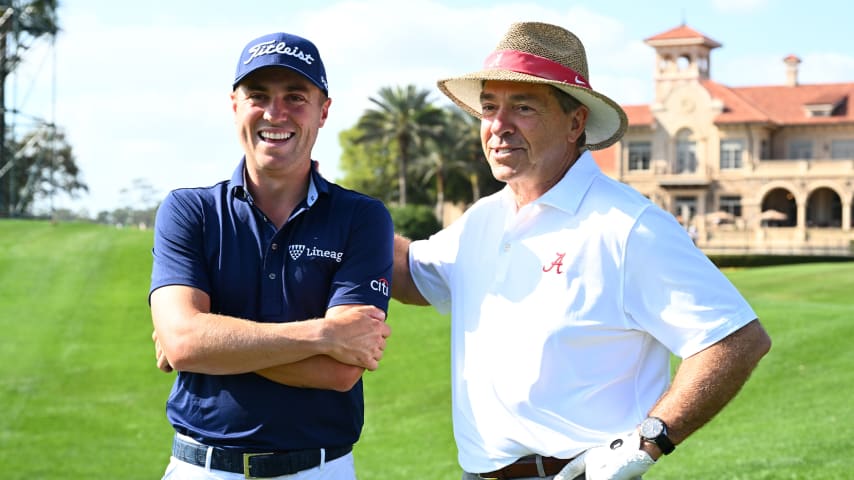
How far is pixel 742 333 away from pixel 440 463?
10.8m

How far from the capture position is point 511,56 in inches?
176

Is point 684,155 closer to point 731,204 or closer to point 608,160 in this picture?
point 731,204

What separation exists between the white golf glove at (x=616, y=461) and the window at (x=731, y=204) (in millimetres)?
71138

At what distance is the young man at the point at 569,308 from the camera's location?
13.1ft

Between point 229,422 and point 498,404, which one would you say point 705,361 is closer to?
point 498,404

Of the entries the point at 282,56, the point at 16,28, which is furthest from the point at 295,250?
the point at 16,28

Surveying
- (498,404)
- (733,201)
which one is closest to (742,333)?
(498,404)

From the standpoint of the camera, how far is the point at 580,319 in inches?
162

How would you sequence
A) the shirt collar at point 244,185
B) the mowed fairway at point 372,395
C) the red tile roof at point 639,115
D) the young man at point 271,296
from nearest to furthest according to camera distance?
the young man at point 271,296 < the shirt collar at point 244,185 < the mowed fairway at point 372,395 < the red tile roof at point 639,115

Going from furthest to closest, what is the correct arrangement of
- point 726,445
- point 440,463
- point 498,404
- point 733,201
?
point 733,201
point 440,463
point 726,445
point 498,404

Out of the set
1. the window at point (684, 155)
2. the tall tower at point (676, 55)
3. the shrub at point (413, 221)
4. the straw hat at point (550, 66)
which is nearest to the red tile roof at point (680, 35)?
the tall tower at point (676, 55)

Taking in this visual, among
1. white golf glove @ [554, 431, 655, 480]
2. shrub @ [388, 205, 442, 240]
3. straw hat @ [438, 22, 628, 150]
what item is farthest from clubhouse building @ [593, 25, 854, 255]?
white golf glove @ [554, 431, 655, 480]

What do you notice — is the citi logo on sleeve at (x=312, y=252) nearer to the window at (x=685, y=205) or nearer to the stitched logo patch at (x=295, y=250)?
the stitched logo patch at (x=295, y=250)

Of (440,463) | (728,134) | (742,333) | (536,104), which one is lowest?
(440,463)
